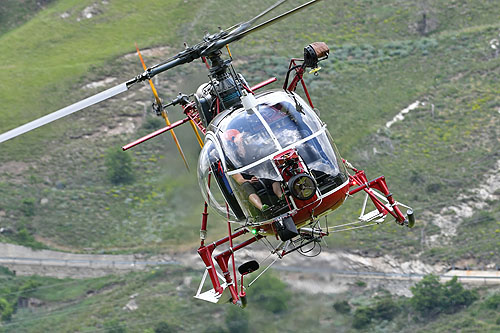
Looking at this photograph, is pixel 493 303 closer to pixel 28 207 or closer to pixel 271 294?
pixel 271 294

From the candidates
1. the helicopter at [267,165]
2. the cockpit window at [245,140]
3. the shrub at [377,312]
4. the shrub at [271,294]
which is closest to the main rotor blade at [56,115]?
the helicopter at [267,165]

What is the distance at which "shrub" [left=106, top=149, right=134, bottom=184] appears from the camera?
51.2m

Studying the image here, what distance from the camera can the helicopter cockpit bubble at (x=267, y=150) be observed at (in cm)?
1778

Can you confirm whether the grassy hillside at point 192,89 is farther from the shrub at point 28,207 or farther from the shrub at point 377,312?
the shrub at point 377,312

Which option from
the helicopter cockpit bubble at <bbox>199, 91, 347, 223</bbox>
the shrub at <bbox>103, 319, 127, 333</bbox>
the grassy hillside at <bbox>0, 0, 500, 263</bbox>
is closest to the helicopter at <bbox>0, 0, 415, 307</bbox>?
the helicopter cockpit bubble at <bbox>199, 91, 347, 223</bbox>

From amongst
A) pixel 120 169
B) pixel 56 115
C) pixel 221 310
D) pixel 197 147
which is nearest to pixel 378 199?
pixel 56 115

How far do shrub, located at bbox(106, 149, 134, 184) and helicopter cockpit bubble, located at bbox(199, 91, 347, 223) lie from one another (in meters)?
32.7

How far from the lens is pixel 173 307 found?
41.3 m

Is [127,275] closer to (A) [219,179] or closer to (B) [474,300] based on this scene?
(B) [474,300]

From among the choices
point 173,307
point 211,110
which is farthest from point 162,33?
point 211,110

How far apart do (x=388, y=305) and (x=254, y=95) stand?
82.8 ft

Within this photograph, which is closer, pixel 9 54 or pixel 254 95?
pixel 254 95

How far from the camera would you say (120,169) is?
168 feet

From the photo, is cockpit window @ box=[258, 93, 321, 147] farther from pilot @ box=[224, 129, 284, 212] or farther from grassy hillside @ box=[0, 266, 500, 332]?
grassy hillside @ box=[0, 266, 500, 332]
